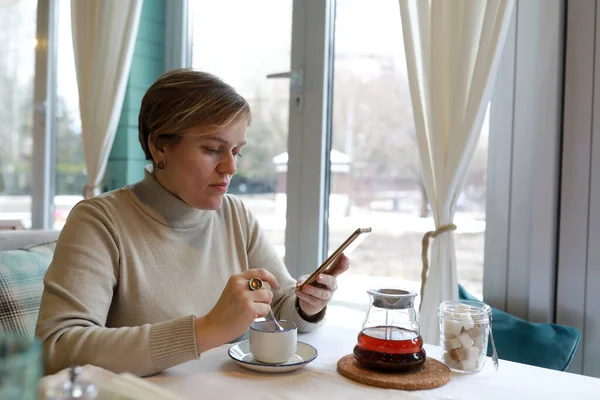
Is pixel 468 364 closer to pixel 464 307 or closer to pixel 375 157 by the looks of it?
pixel 464 307

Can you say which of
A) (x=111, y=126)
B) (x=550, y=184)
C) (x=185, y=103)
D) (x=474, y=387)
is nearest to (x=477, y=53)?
(x=550, y=184)

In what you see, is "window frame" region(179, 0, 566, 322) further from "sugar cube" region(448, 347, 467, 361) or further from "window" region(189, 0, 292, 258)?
"window" region(189, 0, 292, 258)

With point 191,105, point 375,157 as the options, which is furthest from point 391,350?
point 375,157

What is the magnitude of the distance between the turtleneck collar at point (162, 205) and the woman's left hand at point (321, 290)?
33 centimetres

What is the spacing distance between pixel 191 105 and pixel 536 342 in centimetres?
109

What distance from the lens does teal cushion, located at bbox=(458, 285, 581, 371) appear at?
59.3 inches

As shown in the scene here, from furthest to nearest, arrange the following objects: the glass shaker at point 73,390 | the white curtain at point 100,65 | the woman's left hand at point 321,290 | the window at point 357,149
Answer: the white curtain at point 100,65
the window at point 357,149
the woman's left hand at point 321,290
the glass shaker at point 73,390

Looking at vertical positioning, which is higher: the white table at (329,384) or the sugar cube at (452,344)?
the sugar cube at (452,344)

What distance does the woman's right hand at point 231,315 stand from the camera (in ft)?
3.42

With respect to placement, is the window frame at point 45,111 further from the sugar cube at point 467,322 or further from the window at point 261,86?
the sugar cube at point 467,322

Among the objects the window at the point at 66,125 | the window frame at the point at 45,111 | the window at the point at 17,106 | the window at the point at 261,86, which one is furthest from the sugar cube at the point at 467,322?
the window at the point at 17,106

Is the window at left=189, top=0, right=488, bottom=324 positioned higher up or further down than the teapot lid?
higher up

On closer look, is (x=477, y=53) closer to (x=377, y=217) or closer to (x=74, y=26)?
(x=377, y=217)

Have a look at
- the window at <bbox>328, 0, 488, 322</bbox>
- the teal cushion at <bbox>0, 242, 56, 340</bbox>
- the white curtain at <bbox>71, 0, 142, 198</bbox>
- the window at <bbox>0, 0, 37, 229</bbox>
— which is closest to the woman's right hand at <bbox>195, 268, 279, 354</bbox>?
the teal cushion at <bbox>0, 242, 56, 340</bbox>
